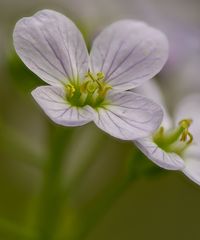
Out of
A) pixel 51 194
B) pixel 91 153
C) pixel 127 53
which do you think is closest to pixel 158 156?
pixel 127 53

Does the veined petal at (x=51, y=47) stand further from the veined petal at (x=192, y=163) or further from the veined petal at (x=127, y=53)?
the veined petal at (x=192, y=163)

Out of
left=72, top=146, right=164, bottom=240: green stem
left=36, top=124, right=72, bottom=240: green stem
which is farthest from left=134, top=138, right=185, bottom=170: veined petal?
left=36, top=124, right=72, bottom=240: green stem

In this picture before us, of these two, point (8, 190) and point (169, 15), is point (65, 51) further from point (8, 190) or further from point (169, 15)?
point (8, 190)

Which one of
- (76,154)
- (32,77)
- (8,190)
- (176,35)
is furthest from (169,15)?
(8,190)

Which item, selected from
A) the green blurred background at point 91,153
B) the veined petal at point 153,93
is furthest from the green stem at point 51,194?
the veined petal at point 153,93

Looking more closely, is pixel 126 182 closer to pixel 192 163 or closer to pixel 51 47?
pixel 192 163

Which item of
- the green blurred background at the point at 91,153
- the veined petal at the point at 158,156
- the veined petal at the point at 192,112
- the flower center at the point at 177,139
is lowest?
the green blurred background at the point at 91,153

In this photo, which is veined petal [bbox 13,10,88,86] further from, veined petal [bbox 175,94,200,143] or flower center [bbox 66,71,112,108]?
veined petal [bbox 175,94,200,143]
